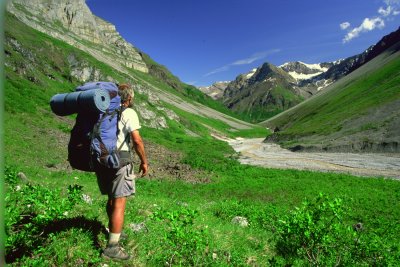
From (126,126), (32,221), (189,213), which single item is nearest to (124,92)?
(126,126)

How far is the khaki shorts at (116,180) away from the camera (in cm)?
679

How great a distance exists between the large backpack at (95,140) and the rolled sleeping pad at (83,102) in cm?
19

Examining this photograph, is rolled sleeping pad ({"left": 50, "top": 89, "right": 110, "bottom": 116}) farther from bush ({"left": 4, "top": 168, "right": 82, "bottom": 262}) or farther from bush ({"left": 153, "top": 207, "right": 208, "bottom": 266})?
bush ({"left": 153, "top": 207, "right": 208, "bottom": 266})

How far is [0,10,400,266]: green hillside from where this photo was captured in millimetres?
6451

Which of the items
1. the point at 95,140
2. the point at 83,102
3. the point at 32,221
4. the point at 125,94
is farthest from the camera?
the point at 125,94

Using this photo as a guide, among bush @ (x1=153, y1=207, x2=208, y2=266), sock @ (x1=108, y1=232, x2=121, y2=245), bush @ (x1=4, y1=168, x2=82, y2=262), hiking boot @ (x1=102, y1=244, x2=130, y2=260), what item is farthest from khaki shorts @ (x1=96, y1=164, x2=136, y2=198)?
hiking boot @ (x1=102, y1=244, x2=130, y2=260)

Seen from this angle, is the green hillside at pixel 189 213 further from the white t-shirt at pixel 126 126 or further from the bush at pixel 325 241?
the white t-shirt at pixel 126 126

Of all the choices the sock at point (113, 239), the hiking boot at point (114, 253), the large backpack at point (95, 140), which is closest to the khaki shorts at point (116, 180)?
the large backpack at point (95, 140)

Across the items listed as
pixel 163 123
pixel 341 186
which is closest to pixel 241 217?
pixel 341 186

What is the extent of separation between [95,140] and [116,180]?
3.28 ft

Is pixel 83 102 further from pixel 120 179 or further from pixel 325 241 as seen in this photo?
pixel 325 241

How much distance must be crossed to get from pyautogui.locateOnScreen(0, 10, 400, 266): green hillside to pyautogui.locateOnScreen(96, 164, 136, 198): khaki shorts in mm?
696

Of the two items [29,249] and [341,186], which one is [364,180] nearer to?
[341,186]

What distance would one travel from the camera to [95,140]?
648 cm
